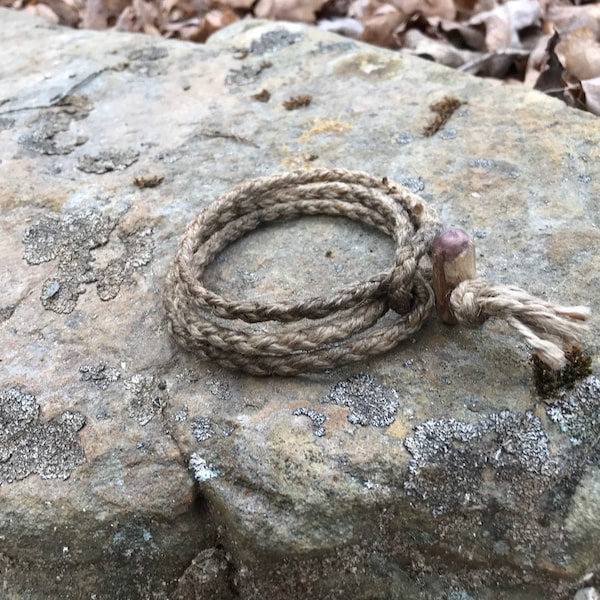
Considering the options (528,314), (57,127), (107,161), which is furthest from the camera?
(57,127)

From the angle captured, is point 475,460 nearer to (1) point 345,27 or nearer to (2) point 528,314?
(2) point 528,314

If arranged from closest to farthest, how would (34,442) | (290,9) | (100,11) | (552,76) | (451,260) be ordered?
(451,260) < (34,442) < (552,76) < (290,9) < (100,11)

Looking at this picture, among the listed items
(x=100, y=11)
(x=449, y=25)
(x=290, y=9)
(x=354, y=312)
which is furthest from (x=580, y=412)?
(x=100, y=11)

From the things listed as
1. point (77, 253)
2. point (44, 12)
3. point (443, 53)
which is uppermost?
point (443, 53)

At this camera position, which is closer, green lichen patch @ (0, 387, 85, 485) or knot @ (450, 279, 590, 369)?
knot @ (450, 279, 590, 369)

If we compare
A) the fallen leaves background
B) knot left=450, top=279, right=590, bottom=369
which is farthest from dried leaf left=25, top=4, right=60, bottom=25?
→ knot left=450, top=279, right=590, bottom=369

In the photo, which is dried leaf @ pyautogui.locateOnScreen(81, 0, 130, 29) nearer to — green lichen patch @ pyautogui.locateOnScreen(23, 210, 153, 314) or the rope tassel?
green lichen patch @ pyautogui.locateOnScreen(23, 210, 153, 314)

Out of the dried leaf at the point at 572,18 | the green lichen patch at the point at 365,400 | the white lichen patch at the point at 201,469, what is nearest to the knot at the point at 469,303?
the green lichen patch at the point at 365,400
